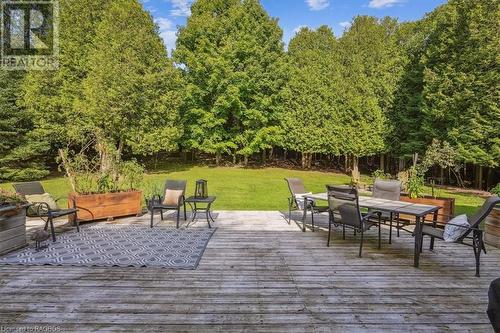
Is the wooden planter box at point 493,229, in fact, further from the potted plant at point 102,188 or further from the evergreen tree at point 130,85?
the evergreen tree at point 130,85

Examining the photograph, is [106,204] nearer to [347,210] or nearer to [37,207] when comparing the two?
[37,207]

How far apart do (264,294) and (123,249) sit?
2563 millimetres

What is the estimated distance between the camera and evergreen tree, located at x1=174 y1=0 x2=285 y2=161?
850 inches

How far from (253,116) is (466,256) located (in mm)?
18297

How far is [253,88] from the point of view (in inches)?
878

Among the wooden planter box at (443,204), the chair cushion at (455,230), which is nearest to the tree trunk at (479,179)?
the wooden planter box at (443,204)

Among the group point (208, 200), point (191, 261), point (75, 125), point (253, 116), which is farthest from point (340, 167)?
point (191, 261)

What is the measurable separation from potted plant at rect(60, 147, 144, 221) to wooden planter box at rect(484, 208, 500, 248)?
23.0 feet

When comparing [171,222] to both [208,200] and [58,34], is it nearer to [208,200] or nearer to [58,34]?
[208,200]

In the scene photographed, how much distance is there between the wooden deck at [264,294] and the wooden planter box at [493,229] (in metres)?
0.63

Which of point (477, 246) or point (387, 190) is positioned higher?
point (387, 190)

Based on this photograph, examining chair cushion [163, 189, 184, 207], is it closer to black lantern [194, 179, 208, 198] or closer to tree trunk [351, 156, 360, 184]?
black lantern [194, 179, 208, 198]

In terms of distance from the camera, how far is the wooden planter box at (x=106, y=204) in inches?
252

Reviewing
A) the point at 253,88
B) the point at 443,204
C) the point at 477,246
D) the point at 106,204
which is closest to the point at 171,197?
the point at 106,204
